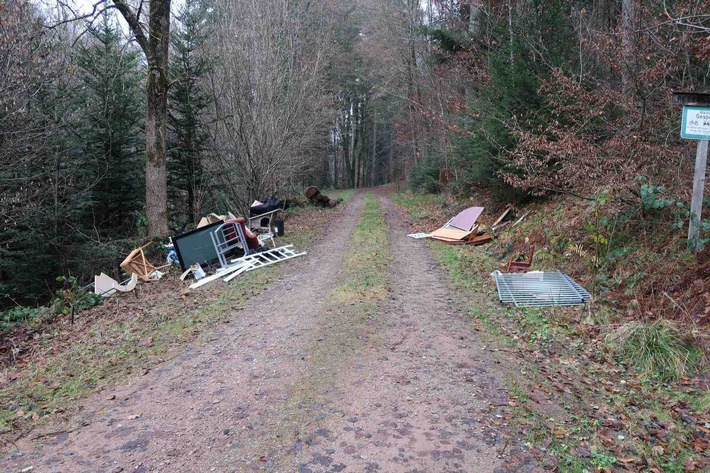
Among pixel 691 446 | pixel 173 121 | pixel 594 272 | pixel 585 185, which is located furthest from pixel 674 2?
pixel 173 121

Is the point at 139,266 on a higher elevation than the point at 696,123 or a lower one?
lower

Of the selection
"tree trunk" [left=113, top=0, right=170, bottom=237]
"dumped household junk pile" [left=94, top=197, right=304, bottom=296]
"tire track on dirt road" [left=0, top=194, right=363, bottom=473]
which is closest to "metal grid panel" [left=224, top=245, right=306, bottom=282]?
"dumped household junk pile" [left=94, top=197, right=304, bottom=296]

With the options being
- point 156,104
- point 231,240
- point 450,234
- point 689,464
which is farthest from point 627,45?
point 156,104

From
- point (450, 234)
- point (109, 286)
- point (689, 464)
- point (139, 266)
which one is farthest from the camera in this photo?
point (450, 234)

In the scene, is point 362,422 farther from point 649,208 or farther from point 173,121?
point 173,121

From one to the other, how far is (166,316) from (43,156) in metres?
7.54

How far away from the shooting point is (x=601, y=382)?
4570 mm

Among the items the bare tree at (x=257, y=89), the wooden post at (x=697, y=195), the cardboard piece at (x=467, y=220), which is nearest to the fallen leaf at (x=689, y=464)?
the wooden post at (x=697, y=195)

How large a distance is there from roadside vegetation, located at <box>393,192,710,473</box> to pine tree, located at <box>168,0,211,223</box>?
37.0ft

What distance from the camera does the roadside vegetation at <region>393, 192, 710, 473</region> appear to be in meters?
3.42

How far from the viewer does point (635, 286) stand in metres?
6.41

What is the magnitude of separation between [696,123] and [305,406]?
6.03 m

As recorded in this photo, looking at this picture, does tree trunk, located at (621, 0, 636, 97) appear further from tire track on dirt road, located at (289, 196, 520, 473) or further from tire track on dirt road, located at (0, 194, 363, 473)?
tire track on dirt road, located at (0, 194, 363, 473)

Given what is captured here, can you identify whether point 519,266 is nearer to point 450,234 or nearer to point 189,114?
point 450,234
